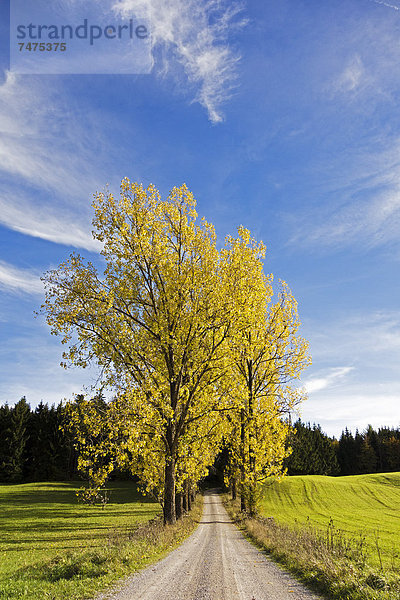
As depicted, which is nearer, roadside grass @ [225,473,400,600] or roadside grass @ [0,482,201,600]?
roadside grass @ [225,473,400,600]

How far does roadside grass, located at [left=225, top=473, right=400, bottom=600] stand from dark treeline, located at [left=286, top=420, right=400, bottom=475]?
3380cm

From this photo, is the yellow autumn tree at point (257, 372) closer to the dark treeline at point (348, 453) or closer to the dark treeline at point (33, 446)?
the dark treeline at point (33, 446)

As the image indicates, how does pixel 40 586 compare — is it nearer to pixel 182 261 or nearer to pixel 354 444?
pixel 182 261

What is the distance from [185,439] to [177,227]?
11701mm

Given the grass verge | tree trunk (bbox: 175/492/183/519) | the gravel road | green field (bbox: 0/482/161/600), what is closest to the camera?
the grass verge

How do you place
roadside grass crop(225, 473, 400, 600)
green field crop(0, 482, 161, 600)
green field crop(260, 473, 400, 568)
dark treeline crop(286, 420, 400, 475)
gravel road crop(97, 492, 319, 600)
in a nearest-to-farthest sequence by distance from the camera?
gravel road crop(97, 492, 319, 600)
roadside grass crop(225, 473, 400, 600)
green field crop(0, 482, 161, 600)
green field crop(260, 473, 400, 568)
dark treeline crop(286, 420, 400, 475)

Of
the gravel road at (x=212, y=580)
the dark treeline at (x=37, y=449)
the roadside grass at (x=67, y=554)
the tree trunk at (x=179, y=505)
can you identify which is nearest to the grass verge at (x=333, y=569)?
the gravel road at (x=212, y=580)

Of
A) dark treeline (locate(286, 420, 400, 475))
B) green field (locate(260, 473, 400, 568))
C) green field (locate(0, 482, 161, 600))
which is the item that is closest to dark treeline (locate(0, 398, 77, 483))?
green field (locate(0, 482, 161, 600))

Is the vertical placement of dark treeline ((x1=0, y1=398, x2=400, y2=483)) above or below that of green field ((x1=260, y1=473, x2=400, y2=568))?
above

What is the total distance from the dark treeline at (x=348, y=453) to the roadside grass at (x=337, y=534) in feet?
111

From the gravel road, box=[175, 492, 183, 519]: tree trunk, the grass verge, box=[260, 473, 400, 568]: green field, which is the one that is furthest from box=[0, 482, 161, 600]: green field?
box=[260, 473, 400, 568]: green field

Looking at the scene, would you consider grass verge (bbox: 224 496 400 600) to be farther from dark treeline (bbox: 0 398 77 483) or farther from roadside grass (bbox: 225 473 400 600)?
dark treeline (bbox: 0 398 77 483)

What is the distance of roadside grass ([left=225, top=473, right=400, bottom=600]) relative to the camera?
28.4 ft

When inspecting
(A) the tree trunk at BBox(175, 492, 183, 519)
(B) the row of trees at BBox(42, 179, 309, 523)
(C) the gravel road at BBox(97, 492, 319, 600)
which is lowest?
(A) the tree trunk at BBox(175, 492, 183, 519)
